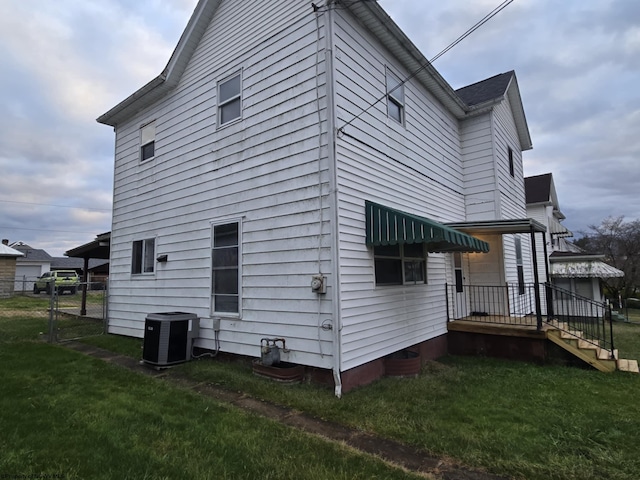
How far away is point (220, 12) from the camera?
7820 mm

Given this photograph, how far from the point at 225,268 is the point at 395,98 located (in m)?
5.10

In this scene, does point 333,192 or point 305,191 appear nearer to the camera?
point 333,192

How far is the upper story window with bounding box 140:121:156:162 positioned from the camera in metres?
9.15

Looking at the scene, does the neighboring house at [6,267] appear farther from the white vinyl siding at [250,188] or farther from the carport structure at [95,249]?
the white vinyl siding at [250,188]

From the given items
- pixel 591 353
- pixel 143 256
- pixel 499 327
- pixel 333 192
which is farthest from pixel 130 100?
pixel 591 353

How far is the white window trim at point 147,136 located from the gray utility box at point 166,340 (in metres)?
4.61

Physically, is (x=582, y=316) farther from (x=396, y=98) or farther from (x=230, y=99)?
(x=230, y=99)

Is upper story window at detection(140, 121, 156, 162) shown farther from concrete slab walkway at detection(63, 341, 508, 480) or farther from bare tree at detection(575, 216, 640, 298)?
bare tree at detection(575, 216, 640, 298)

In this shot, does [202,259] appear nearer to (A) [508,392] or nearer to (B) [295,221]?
(B) [295,221]

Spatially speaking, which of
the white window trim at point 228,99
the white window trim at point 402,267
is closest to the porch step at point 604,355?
the white window trim at point 402,267

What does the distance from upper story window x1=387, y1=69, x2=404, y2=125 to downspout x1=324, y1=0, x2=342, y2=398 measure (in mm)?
1919

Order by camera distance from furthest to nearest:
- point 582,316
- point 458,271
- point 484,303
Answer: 1. point 484,303
2. point 458,271
3. point 582,316

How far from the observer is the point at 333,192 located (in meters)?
5.30

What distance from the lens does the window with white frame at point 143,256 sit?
29.1 feet
